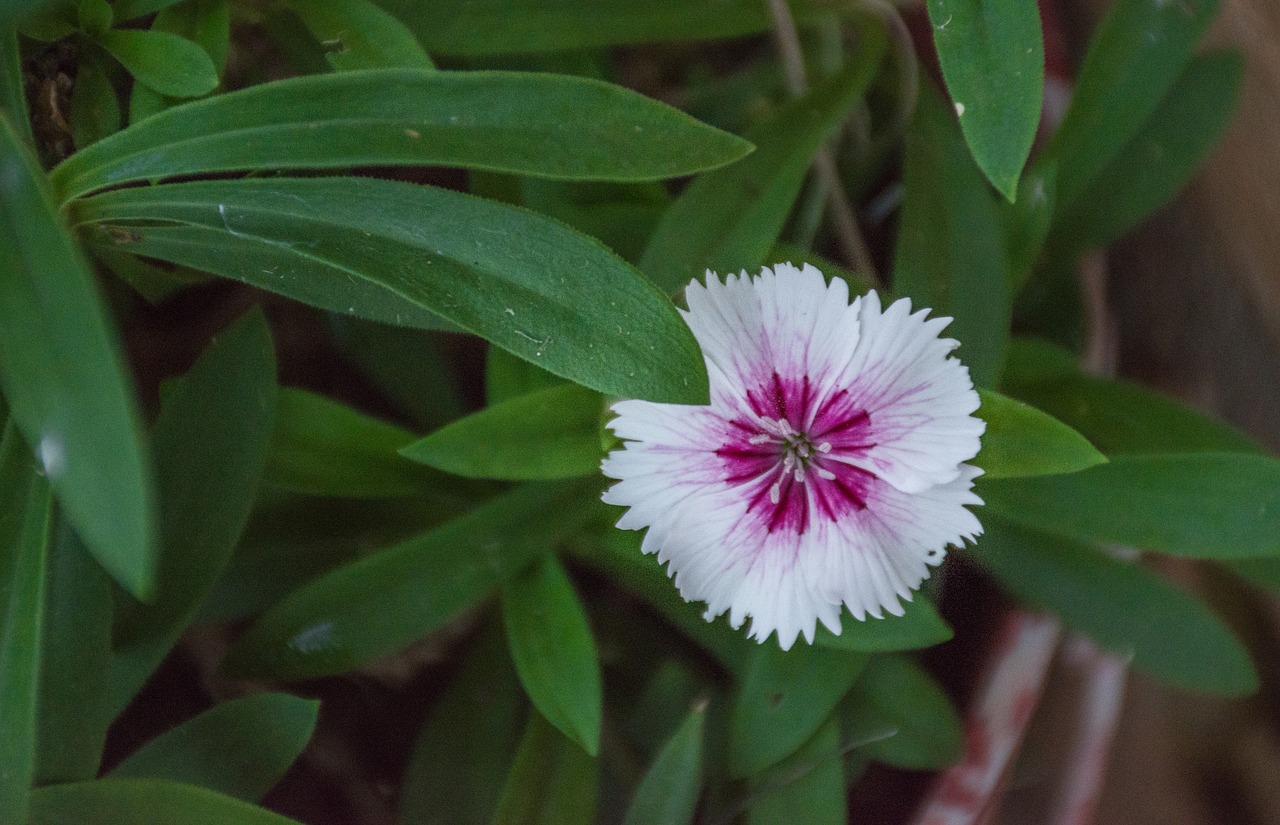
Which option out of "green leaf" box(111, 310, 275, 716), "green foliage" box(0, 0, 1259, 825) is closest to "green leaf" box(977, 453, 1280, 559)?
"green foliage" box(0, 0, 1259, 825)

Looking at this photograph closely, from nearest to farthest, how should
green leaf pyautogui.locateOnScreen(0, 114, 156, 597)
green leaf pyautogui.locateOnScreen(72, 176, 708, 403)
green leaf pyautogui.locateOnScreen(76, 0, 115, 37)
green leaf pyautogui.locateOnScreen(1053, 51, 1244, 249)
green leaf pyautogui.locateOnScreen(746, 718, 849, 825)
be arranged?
green leaf pyautogui.locateOnScreen(0, 114, 156, 597) < green leaf pyautogui.locateOnScreen(72, 176, 708, 403) < green leaf pyautogui.locateOnScreen(76, 0, 115, 37) < green leaf pyautogui.locateOnScreen(746, 718, 849, 825) < green leaf pyautogui.locateOnScreen(1053, 51, 1244, 249)

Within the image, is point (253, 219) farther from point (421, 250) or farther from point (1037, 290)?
point (1037, 290)

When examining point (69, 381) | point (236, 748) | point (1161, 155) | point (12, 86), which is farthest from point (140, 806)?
point (1161, 155)

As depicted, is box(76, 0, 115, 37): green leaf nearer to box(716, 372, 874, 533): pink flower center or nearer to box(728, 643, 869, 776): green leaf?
box(716, 372, 874, 533): pink flower center

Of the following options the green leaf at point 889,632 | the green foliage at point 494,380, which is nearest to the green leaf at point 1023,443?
the green foliage at point 494,380

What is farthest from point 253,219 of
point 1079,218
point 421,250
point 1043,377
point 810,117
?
point 1079,218

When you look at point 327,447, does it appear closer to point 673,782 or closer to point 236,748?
point 236,748

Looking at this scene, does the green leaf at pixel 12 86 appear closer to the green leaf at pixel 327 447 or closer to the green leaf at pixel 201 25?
the green leaf at pixel 201 25
